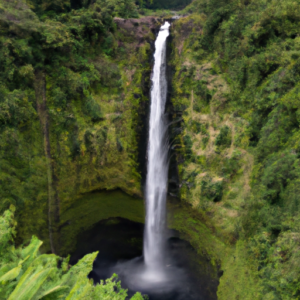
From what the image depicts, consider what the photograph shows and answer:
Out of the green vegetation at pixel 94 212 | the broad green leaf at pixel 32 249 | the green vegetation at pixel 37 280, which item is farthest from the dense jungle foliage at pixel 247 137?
the broad green leaf at pixel 32 249

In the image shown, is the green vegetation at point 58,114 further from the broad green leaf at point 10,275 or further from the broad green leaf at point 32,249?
the broad green leaf at point 10,275

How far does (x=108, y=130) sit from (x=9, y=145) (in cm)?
567

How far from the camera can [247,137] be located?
508 inches

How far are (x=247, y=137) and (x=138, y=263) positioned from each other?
10.4 metres

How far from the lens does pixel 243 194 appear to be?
465 inches

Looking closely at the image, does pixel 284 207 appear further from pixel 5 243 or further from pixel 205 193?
pixel 5 243

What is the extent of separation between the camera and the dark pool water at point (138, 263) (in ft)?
41.9

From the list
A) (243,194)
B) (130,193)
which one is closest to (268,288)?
(243,194)

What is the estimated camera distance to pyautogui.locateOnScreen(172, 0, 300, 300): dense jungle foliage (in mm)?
9070

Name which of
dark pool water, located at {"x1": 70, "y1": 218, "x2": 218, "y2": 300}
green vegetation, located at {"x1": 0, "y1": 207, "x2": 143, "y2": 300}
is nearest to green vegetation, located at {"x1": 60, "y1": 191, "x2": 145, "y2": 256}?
dark pool water, located at {"x1": 70, "y1": 218, "x2": 218, "y2": 300}

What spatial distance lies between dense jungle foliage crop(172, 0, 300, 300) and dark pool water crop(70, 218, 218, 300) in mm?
1770

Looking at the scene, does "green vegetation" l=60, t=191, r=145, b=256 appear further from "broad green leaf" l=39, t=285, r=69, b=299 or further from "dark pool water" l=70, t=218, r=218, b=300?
"broad green leaf" l=39, t=285, r=69, b=299

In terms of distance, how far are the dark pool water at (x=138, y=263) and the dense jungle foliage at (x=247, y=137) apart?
5.81 ft

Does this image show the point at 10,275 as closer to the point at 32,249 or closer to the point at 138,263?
the point at 32,249
